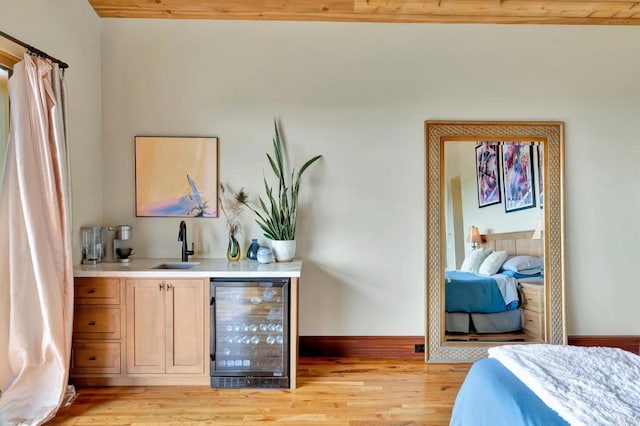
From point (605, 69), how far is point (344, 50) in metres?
2.24

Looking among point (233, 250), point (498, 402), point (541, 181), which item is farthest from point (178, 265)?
point (541, 181)

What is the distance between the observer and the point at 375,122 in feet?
9.92

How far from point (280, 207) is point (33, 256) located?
1.64 m

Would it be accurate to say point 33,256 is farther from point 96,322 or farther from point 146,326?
point 146,326

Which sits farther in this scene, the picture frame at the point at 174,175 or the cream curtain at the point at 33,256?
the picture frame at the point at 174,175

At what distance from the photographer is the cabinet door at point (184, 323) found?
2.48 meters

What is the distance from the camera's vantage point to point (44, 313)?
212cm

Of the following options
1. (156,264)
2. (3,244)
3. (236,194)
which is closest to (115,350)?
→ (156,264)

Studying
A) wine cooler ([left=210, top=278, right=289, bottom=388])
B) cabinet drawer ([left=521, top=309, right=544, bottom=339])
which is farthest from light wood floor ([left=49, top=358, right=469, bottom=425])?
cabinet drawer ([left=521, top=309, right=544, bottom=339])

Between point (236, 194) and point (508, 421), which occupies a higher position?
point (236, 194)

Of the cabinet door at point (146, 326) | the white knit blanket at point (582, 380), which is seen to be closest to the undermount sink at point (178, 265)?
the cabinet door at point (146, 326)

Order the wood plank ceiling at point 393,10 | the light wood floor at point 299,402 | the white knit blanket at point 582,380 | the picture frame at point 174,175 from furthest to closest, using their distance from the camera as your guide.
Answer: the picture frame at point 174,175 < the wood plank ceiling at point 393,10 < the light wood floor at point 299,402 < the white knit blanket at point 582,380

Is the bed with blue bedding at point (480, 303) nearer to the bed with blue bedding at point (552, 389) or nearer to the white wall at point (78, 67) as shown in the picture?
the bed with blue bedding at point (552, 389)

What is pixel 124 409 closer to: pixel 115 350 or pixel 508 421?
pixel 115 350
